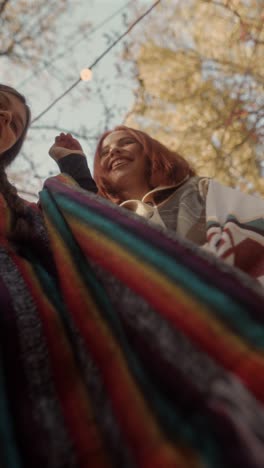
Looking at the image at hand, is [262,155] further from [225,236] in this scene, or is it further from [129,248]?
[129,248]

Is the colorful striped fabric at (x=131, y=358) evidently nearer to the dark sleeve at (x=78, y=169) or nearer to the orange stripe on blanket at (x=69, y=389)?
the orange stripe on blanket at (x=69, y=389)

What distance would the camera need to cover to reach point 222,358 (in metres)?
0.52

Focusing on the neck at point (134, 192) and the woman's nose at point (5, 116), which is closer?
the woman's nose at point (5, 116)

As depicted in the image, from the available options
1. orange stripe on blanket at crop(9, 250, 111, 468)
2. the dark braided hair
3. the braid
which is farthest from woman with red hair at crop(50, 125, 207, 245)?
orange stripe on blanket at crop(9, 250, 111, 468)

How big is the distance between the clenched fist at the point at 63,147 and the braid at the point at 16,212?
0.45 meters

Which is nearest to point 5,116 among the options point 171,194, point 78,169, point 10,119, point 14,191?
point 10,119

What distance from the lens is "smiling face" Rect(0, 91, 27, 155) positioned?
1242 millimetres

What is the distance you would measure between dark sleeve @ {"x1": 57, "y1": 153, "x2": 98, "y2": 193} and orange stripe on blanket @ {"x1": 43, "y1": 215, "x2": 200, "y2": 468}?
2.37ft

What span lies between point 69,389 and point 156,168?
1349mm

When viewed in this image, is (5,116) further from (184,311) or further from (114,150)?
(184,311)

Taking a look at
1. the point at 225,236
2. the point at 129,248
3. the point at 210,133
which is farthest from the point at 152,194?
the point at 210,133

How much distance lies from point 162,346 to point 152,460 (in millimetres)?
140

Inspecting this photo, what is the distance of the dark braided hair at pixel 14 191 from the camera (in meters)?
1.01

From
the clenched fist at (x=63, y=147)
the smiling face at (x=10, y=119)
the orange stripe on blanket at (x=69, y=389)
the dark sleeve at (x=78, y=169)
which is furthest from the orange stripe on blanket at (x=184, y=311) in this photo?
the clenched fist at (x=63, y=147)
